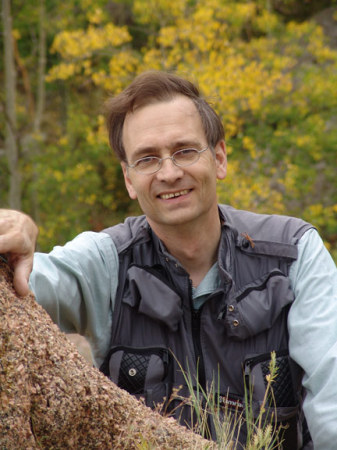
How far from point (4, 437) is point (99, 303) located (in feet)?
3.81

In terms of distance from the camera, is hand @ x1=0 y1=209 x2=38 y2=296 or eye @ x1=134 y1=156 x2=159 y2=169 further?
eye @ x1=134 y1=156 x2=159 y2=169

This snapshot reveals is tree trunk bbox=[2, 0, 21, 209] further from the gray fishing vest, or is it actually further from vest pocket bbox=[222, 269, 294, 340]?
vest pocket bbox=[222, 269, 294, 340]

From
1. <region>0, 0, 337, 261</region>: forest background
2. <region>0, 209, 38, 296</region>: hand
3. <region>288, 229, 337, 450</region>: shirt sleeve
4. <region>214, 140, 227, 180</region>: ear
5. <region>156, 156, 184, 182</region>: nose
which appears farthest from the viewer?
<region>0, 0, 337, 261</region>: forest background

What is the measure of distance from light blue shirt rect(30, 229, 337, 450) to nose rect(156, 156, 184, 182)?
41 cm

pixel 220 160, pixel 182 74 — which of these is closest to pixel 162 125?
pixel 220 160

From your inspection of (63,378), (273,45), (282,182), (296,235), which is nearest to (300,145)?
(282,182)

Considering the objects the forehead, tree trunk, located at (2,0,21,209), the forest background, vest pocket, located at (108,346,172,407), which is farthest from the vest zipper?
tree trunk, located at (2,0,21,209)

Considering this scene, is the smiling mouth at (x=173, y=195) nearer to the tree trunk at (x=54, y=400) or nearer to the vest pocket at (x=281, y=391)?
the vest pocket at (x=281, y=391)

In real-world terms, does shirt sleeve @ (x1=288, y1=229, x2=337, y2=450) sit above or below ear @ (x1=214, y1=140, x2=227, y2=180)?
below

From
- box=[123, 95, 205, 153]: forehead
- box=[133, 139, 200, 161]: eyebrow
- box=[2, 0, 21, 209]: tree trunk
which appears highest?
box=[123, 95, 205, 153]: forehead

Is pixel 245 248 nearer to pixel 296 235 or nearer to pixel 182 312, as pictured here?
pixel 296 235

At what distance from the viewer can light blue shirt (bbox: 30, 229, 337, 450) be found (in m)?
2.52

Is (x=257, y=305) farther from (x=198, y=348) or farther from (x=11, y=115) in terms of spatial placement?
(x=11, y=115)

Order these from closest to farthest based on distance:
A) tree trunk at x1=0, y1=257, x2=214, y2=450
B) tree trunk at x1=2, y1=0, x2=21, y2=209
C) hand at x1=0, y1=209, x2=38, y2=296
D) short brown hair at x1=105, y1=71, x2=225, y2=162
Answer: tree trunk at x1=0, y1=257, x2=214, y2=450
hand at x1=0, y1=209, x2=38, y2=296
short brown hair at x1=105, y1=71, x2=225, y2=162
tree trunk at x1=2, y1=0, x2=21, y2=209
